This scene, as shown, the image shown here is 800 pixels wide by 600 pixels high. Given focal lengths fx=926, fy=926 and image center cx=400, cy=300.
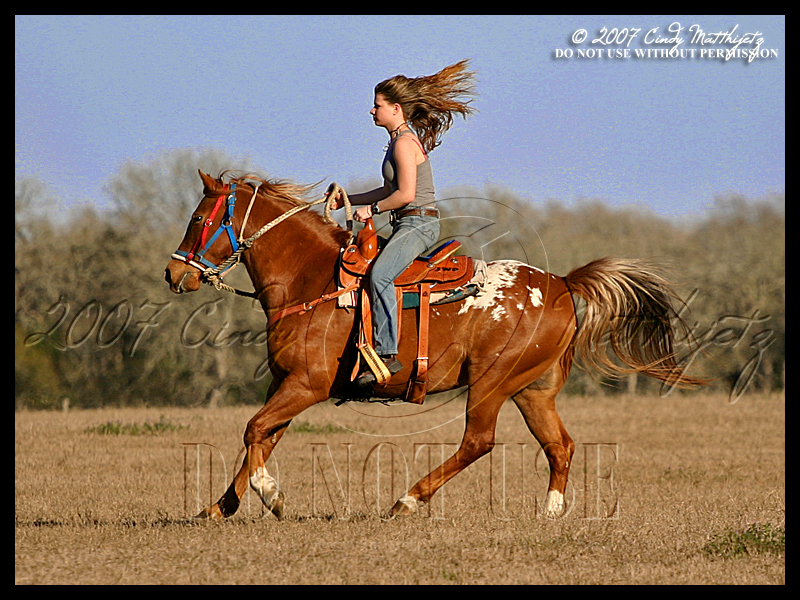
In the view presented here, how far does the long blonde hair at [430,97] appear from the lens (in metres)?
7.84

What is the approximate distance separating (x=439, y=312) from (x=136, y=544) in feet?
9.76

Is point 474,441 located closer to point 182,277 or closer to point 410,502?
point 410,502

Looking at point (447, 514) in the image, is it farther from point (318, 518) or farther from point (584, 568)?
point (584, 568)

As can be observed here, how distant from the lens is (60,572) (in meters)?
5.75

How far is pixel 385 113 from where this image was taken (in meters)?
7.80

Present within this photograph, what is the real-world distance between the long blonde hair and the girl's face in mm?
41

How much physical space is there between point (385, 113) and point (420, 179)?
653 mm

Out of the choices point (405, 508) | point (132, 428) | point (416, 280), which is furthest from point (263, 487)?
point (132, 428)

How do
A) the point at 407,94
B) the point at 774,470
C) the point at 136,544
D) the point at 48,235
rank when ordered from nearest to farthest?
the point at 136,544, the point at 407,94, the point at 774,470, the point at 48,235

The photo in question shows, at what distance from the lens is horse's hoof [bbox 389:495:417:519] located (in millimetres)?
7562

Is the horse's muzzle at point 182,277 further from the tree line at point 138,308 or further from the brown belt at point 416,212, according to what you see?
the tree line at point 138,308

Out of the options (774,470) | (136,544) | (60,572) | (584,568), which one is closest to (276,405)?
(136,544)

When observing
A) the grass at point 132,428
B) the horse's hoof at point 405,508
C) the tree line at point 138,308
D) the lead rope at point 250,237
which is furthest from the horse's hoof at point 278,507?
the tree line at point 138,308

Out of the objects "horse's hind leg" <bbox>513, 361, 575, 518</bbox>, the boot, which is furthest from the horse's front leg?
"horse's hind leg" <bbox>513, 361, 575, 518</bbox>
